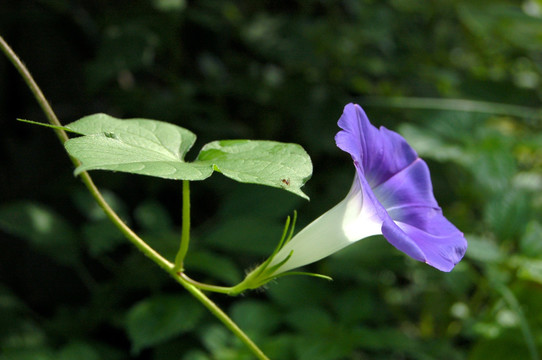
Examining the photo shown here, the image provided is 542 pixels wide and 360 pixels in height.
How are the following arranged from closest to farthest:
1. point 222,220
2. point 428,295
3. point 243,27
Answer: point 222,220 < point 428,295 < point 243,27

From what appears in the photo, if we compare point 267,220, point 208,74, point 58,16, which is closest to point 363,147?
point 267,220

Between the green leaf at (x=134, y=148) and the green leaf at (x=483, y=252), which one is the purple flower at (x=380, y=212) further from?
the green leaf at (x=483, y=252)

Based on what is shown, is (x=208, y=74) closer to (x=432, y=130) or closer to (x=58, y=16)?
(x=58, y=16)

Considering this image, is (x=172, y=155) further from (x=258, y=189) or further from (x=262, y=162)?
(x=258, y=189)

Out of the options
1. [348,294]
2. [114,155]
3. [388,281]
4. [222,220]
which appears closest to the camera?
[114,155]

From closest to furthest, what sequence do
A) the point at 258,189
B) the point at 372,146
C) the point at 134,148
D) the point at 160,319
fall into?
the point at 134,148 → the point at 372,146 → the point at 160,319 → the point at 258,189

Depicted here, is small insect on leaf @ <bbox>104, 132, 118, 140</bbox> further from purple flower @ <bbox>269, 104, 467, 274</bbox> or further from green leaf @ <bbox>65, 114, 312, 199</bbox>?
purple flower @ <bbox>269, 104, 467, 274</bbox>

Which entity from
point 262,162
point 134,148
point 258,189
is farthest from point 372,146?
point 258,189
